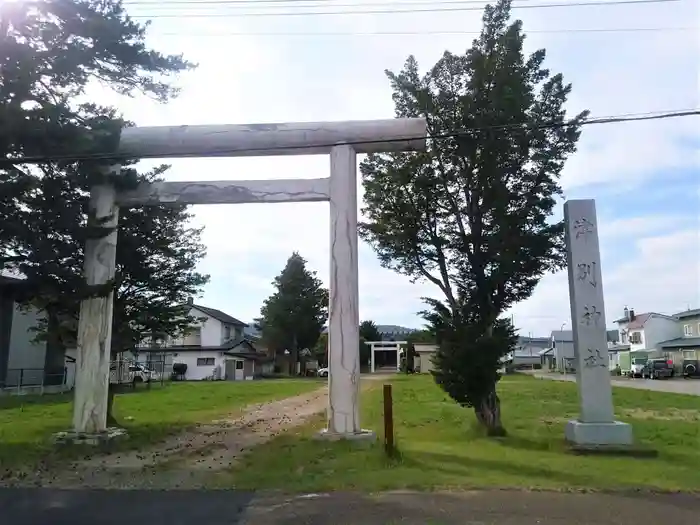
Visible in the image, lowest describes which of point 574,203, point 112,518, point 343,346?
point 112,518

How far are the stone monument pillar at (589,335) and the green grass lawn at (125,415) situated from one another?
26.3 ft

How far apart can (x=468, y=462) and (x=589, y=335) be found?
353cm

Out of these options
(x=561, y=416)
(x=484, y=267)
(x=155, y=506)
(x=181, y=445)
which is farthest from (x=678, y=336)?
(x=155, y=506)

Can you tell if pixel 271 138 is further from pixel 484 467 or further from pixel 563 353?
pixel 563 353

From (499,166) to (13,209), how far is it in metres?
9.05

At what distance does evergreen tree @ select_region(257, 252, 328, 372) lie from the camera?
51031 millimetres

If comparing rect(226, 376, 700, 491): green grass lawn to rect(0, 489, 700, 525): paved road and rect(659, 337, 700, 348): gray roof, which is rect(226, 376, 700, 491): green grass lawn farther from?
rect(659, 337, 700, 348): gray roof

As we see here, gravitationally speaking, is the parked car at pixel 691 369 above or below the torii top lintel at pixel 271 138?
below

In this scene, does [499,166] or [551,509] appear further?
[499,166]

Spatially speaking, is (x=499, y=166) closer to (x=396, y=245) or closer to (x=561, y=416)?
(x=396, y=245)

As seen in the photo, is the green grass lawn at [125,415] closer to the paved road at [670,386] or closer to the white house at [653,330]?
the paved road at [670,386]

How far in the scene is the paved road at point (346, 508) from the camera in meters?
6.04

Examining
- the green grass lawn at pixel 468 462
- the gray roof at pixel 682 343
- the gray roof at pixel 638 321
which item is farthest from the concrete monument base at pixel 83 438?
the gray roof at pixel 638 321

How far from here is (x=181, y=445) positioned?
11.4 meters
